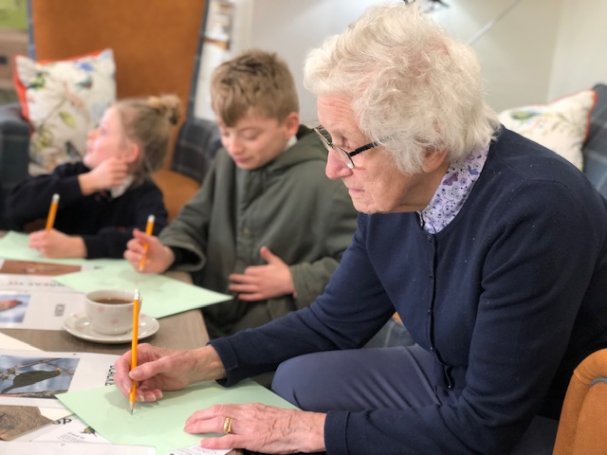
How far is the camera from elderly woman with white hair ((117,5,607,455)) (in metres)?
1.15

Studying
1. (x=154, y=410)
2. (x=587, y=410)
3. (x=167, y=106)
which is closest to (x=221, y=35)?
(x=167, y=106)

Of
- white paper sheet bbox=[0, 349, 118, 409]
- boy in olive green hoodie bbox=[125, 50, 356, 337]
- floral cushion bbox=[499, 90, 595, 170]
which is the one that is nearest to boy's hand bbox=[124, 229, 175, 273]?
boy in olive green hoodie bbox=[125, 50, 356, 337]

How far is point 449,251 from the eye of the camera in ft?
4.25

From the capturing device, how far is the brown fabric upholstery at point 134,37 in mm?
3381

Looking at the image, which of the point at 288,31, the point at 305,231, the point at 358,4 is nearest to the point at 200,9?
the point at 288,31

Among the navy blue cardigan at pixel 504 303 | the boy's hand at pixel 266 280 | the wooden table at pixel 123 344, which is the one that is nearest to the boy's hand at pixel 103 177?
the boy's hand at pixel 266 280

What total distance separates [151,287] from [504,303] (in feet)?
2.77

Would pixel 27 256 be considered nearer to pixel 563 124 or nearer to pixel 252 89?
pixel 252 89

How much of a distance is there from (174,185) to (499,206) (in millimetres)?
2159

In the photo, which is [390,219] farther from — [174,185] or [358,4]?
[358,4]

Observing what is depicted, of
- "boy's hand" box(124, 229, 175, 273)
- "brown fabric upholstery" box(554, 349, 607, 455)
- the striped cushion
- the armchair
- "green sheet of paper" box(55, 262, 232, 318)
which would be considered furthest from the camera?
the armchair

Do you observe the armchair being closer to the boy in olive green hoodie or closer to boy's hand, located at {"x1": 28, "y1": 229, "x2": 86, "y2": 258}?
the boy in olive green hoodie

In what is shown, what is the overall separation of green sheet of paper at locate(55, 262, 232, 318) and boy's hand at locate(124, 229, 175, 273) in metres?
0.02

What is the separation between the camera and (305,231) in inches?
79.4
